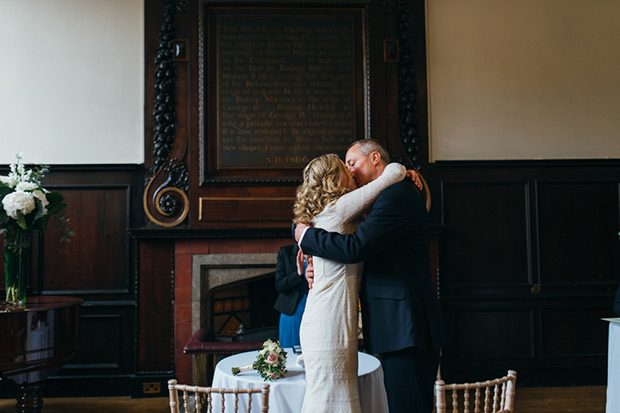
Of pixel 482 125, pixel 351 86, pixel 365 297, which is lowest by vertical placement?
pixel 365 297

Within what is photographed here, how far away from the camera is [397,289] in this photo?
6.85ft

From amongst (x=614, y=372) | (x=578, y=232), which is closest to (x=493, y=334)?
(x=578, y=232)

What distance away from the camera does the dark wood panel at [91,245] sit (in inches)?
191

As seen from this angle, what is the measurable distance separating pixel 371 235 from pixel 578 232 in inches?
152

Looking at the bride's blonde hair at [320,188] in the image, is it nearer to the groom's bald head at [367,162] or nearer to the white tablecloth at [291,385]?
the groom's bald head at [367,162]

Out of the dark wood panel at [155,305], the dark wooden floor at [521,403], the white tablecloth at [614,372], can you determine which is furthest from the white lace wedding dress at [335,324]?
the dark wood panel at [155,305]

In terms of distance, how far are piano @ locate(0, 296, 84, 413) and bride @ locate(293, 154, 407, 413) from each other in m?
2.20

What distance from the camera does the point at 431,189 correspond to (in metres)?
5.04

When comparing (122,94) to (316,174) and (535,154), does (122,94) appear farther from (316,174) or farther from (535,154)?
(535,154)

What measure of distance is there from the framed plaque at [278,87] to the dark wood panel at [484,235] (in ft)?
3.90

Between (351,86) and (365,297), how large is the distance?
3241 mm

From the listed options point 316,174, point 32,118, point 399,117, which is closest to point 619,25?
point 399,117

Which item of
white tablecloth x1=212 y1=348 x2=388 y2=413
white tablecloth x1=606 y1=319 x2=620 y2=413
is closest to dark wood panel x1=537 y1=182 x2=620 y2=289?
white tablecloth x1=606 y1=319 x2=620 y2=413

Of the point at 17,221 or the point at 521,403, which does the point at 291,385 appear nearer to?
the point at 17,221
